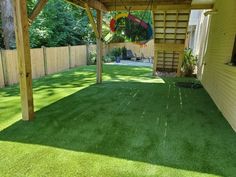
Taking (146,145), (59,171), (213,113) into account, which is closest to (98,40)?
(213,113)

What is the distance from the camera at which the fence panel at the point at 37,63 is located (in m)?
8.16

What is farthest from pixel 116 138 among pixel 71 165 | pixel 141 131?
pixel 71 165

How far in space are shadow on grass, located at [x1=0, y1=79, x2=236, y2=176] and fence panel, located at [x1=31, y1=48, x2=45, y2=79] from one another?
146 inches

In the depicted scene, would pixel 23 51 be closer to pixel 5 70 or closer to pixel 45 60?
pixel 5 70

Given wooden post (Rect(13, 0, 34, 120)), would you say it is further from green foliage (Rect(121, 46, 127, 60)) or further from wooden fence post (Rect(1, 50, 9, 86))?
green foliage (Rect(121, 46, 127, 60))

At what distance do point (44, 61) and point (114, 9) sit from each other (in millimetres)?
3832

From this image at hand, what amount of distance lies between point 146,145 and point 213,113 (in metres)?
2.13

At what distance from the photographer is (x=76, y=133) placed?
3256mm

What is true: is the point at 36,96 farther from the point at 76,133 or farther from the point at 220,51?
the point at 220,51

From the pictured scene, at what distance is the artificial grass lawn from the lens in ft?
7.80

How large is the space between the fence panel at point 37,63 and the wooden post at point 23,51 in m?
4.92

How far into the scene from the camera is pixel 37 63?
840cm

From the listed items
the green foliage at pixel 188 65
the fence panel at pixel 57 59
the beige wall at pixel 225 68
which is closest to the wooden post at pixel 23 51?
the beige wall at pixel 225 68

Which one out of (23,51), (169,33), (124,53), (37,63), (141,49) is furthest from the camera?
(141,49)
